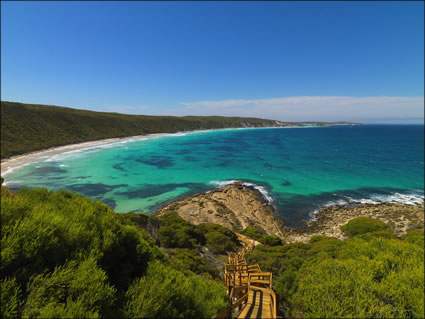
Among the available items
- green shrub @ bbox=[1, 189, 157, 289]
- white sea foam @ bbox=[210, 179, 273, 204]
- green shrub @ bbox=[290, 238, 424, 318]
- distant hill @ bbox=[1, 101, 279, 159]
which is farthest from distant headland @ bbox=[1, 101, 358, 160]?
green shrub @ bbox=[290, 238, 424, 318]

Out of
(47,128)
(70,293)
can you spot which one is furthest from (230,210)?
(47,128)

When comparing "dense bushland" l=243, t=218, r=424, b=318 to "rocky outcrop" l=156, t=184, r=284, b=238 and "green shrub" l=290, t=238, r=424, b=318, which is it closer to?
"green shrub" l=290, t=238, r=424, b=318

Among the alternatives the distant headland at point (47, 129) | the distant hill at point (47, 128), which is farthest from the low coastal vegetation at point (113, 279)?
the distant hill at point (47, 128)

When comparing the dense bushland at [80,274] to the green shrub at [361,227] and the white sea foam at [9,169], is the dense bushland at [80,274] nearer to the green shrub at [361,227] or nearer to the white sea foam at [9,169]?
the green shrub at [361,227]

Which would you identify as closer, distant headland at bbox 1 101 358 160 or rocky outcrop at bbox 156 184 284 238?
rocky outcrop at bbox 156 184 284 238

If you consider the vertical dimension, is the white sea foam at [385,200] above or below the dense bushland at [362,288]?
below

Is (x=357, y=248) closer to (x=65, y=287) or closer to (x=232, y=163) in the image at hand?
(x=65, y=287)

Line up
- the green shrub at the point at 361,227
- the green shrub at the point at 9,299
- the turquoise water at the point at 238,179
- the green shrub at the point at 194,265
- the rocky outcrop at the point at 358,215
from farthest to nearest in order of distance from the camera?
the turquoise water at the point at 238,179 → the rocky outcrop at the point at 358,215 → the green shrub at the point at 361,227 → the green shrub at the point at 194,265 → the green shrub at the point at 9,299
